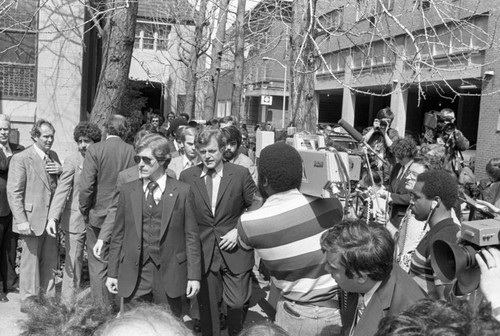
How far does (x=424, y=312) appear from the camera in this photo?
1.62m

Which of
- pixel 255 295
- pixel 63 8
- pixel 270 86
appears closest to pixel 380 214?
pixel 255 295

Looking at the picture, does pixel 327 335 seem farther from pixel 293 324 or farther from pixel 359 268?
pixel 359 268

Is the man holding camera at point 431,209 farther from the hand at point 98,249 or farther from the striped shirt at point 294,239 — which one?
the hand at point 98,249

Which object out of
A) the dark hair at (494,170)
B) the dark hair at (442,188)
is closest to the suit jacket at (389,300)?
the dark hair at (442,188)

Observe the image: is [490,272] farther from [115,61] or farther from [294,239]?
[115,61]

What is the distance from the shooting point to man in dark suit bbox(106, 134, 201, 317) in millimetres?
4305

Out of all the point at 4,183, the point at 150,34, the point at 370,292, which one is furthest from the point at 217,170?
the point at 150,34

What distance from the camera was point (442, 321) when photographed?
60.8 inches

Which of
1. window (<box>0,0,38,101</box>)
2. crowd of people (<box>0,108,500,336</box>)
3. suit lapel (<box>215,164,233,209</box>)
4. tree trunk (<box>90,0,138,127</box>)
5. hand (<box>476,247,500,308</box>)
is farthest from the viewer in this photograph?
window (<box>0,0,38,101</box>)

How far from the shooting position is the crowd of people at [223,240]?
A: 1.91 metres

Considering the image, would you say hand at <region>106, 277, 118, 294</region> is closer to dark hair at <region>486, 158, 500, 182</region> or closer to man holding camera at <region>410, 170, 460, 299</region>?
man holding camera at <region>410, 170, 460, 299</region>

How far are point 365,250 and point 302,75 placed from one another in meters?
6.56

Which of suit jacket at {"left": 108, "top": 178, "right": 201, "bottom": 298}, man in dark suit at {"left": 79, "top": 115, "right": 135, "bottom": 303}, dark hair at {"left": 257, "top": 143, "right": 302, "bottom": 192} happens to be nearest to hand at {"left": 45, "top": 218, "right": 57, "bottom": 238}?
man in dark suit at {"left": 79, "top": 115, "right": 135, "bottom": 303}

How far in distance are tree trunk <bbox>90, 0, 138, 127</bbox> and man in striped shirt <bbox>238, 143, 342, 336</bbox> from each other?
502 cm
